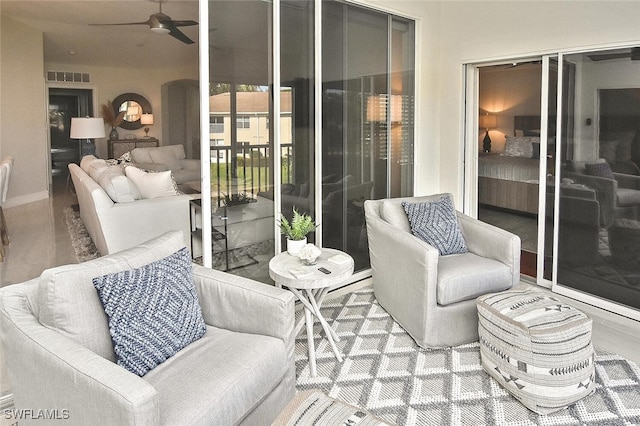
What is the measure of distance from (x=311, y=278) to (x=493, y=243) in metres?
1.42

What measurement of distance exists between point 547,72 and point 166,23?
3676mm

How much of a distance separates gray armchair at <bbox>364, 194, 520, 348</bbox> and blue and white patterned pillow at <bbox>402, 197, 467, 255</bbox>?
0.27 feet

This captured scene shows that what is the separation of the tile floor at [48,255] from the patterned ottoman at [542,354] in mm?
756

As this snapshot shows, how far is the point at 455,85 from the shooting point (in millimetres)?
4508

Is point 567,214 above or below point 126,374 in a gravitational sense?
above

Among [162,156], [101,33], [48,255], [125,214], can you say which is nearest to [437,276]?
[125,214]

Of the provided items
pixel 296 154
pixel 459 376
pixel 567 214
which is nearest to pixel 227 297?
pixel 459 376

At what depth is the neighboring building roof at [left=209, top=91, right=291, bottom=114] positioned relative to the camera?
295 centimetres

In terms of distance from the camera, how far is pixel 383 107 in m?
4.20

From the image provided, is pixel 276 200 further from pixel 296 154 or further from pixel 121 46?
pixel 121 46

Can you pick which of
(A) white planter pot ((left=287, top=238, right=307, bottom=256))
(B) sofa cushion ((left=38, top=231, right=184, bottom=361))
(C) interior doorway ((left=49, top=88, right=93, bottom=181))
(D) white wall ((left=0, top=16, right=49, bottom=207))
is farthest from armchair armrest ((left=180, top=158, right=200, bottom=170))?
(C) interior doorway ((left=49, top=88, right=93, bottom=181))

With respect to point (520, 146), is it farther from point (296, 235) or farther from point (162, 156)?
point (162, 156)

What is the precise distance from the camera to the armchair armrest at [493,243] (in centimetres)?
302

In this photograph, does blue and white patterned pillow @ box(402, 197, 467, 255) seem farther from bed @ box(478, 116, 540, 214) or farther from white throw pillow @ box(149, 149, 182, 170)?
white throw pillow @ box(149, 149, 182, 170)
